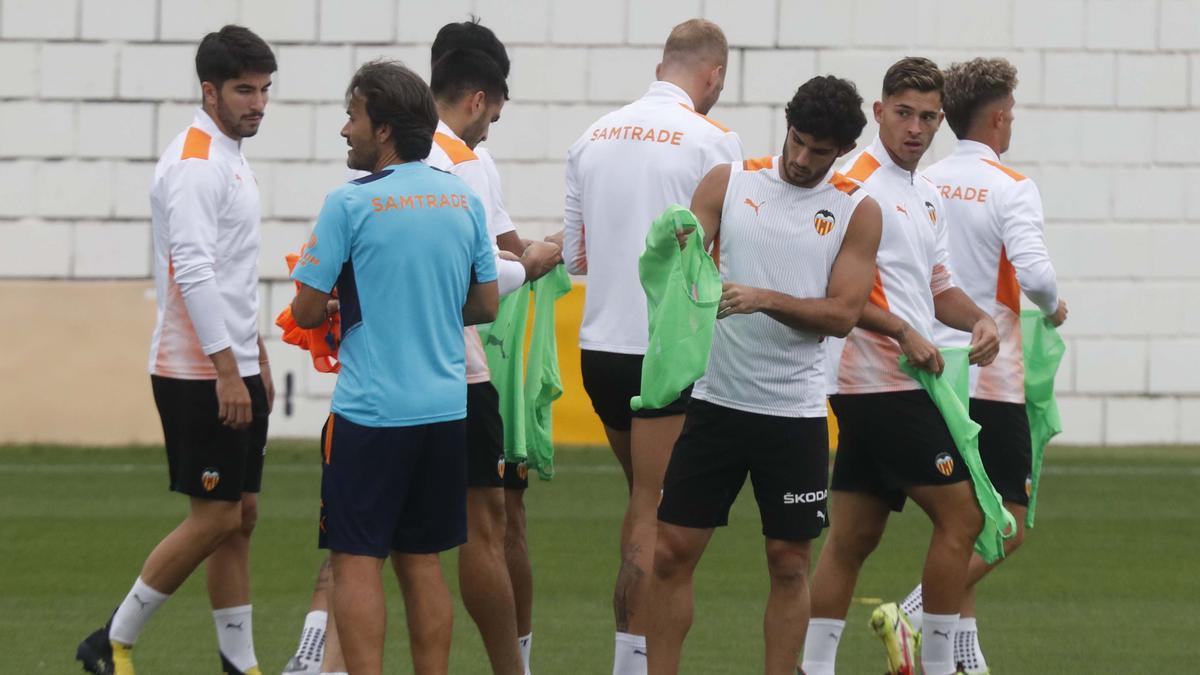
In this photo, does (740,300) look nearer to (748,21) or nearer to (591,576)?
(591,576)

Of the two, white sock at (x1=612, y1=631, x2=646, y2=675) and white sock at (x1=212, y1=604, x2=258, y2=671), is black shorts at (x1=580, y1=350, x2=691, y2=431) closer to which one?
white sock at (x1=612, y1=631, x2=646, y2=675)

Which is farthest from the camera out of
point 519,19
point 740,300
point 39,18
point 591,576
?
point 519,19

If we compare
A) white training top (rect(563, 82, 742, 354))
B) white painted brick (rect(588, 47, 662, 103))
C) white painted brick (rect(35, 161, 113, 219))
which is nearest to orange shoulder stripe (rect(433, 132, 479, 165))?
white training top (rect(563, 82, 742, 354))

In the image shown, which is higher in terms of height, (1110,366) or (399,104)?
(399,104)

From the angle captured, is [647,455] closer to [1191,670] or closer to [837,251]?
[837,251]

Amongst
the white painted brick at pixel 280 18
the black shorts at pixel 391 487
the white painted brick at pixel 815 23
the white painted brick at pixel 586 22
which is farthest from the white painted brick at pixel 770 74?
the black shorts at pixel 391 487

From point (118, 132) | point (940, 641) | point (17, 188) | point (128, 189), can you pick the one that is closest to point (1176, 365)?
point (128, 189)

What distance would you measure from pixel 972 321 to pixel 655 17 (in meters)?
7.46

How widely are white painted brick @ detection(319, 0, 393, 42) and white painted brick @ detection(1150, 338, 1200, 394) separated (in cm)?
554

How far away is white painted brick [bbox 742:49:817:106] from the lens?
13.3 meters

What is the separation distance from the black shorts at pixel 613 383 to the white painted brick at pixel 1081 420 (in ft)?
26.2

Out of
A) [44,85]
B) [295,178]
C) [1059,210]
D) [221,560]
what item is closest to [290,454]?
[295,178]

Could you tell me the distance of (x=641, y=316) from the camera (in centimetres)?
615

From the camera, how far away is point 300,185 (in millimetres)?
13305
